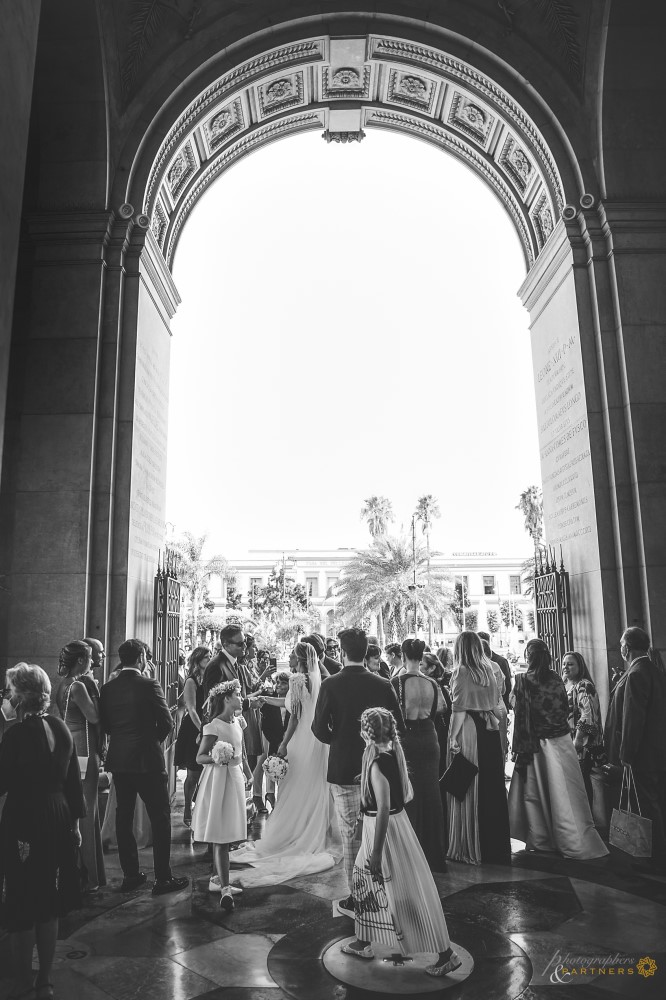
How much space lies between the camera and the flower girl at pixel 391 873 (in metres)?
3.95

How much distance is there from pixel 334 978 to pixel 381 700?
5.67 feet

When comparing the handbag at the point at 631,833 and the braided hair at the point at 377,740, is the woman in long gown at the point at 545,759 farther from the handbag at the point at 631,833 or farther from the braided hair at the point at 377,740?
the braided hair at the point at 377,740

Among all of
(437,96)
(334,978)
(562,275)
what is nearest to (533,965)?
(334,978)

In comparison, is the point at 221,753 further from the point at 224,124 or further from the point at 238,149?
the point at 238,149

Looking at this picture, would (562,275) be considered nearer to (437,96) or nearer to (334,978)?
(437,96)

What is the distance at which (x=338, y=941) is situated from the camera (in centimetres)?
452

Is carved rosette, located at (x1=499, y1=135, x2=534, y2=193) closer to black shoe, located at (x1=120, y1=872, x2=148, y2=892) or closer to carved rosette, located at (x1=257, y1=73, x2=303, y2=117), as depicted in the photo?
carved rosette, located at (x1=257, y1=73, x2=303, y2=117)

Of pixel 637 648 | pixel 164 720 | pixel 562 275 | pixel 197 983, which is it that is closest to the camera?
pixel 197 983

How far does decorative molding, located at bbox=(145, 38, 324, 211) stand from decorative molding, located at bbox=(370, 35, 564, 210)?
103cm

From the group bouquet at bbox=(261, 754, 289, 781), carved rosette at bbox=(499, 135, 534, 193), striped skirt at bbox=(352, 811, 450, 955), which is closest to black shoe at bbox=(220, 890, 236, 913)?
bouquet at bbox=(261, 754, 289, 781)

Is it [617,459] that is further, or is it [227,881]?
[617,459]

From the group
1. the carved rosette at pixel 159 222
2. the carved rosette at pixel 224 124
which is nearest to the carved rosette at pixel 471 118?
the carved rosette at pixel 224 124

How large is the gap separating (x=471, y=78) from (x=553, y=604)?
813cm

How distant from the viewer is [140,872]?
579cm
